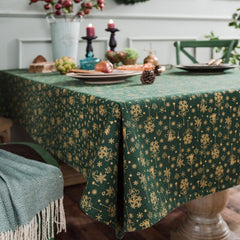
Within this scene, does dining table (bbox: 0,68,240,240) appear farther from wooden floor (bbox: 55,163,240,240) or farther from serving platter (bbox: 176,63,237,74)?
wooden floor (bbox: 55,163,240,240)

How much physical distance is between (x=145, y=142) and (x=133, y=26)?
2.31 m

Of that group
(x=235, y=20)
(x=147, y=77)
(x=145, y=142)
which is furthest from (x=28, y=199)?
(x=235, y=20)

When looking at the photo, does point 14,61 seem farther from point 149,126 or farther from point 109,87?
point 149,126

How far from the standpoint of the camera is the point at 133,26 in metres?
3.15

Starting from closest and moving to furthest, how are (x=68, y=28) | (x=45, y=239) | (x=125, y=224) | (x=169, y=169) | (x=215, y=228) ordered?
(x=125, y=224), (x=169, y=169), (x=45, y=239), (x=215, y=228), (x=68, y=28)

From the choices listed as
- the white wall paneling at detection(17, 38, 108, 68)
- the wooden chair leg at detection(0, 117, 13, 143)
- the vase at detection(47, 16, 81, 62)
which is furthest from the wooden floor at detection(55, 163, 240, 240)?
the white wall paneling at detection(17, 38, 108, 68)

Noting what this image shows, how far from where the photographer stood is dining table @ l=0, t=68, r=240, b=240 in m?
0.96

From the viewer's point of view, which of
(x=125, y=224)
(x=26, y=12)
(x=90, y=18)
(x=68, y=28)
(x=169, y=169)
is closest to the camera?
(x=125, y=224)

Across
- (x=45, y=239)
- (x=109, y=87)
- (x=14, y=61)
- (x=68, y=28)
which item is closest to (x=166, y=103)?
(x=109, y=87)

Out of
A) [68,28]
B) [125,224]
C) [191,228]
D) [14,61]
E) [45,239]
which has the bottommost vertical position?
[191,228]

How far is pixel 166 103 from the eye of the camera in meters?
1.04

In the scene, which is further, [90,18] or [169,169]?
[90,18]

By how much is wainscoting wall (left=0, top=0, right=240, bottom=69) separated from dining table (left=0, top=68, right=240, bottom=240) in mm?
1429

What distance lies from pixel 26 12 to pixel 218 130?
2.00m
